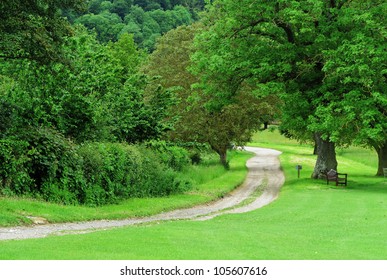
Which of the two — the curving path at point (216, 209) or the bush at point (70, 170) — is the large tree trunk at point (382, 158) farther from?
the bush at point (70, 170)

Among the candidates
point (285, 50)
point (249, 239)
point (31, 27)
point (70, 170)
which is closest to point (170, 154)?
point (285, 50)

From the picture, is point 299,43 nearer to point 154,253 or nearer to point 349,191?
point 349,191

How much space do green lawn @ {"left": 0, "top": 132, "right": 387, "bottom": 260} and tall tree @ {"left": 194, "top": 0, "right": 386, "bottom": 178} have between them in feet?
40.9

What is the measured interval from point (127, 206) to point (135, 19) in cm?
11618

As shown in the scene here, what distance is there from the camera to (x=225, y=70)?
41781mm

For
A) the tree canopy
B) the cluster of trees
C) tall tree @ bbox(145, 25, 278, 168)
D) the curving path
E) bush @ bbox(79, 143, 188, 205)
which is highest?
the cluster of trees

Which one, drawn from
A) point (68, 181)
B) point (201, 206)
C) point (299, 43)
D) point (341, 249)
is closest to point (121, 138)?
point (201, 206)

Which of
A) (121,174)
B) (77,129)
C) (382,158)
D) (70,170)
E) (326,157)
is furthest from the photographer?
(382,158)

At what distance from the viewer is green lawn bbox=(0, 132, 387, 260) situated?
13.2 metres

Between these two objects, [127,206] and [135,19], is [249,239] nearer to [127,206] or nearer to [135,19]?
[127,206]

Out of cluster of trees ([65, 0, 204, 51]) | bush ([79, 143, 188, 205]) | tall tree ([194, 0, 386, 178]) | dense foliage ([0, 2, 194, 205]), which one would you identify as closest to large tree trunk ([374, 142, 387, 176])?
tall tree ([194, 0, 386, 178])

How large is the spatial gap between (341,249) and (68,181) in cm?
1516

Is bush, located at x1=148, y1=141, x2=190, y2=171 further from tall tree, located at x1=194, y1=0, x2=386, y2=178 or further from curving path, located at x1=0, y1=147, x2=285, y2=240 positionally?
tall tree, located at x1=194, y1=0, x2=386, y2=178

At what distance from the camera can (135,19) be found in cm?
14012
